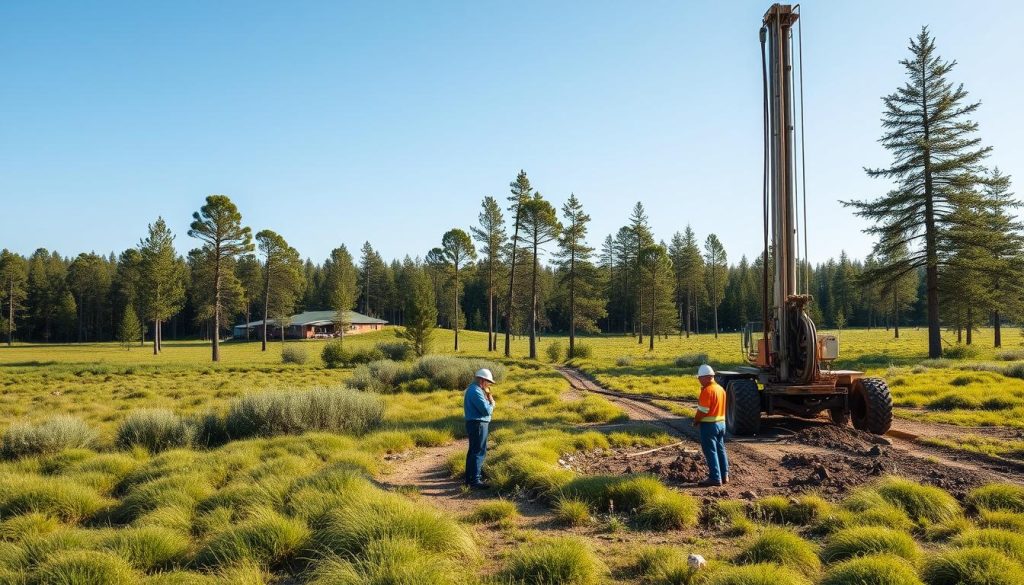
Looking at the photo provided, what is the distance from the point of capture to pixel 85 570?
195 inches

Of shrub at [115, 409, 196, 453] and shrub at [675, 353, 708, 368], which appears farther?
shrub at [675, 353, 708, 368]

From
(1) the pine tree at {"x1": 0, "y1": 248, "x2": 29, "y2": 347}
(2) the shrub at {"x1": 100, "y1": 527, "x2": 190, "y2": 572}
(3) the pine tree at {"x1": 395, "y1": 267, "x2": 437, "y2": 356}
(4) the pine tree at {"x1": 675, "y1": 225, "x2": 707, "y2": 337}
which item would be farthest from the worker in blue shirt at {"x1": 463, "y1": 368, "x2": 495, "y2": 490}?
(1) the pine tree at {"x1": 0, "y1": 248, "x2": 29, "y2": 347}

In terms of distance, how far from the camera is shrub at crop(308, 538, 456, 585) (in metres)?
4.57

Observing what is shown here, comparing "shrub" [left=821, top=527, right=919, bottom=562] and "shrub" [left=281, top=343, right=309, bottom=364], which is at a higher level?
"shrub" [left=821, top=527, right=919, bottom=562]

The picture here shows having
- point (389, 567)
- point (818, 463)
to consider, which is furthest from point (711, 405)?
point (389, 567)

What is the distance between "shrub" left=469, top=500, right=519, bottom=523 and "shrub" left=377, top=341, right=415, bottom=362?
30.4 meters

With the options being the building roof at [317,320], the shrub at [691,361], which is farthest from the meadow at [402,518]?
the building roof at [317,320]

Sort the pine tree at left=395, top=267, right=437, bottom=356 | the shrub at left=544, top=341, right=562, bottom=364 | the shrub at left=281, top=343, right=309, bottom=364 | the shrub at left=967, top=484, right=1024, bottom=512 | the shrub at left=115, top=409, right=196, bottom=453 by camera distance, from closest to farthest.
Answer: the shrub at left=967, top=484, right=1024, bottom=512 → the shrub at left=115, top=409, right=196, bottom=453 → the pine tree at left=395, top=267, right=437, bottom=356 → the shrub at left=544, top=341, right=562, bottom=364 → the shrub at left=281, top=343, right=309, bottom=364

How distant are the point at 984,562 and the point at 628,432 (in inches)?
292

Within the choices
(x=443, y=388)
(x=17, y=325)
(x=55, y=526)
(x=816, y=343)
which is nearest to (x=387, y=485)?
(x=55, y=526)

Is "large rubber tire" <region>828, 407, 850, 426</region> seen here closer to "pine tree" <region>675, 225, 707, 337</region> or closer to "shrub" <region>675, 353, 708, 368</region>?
"shrub" <region>675, 353, 708, 368</region>

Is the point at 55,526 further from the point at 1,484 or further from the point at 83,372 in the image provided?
the point at 83,372

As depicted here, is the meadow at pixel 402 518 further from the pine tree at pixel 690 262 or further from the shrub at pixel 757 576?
the pine tree at pixel 690 262

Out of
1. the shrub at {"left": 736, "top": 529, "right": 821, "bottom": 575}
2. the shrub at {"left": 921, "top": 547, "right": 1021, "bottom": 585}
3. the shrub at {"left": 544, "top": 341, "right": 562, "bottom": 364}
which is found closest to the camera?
the shrub at {"left": 921, "top": 547, "right": 1021, "bottom": 585}
